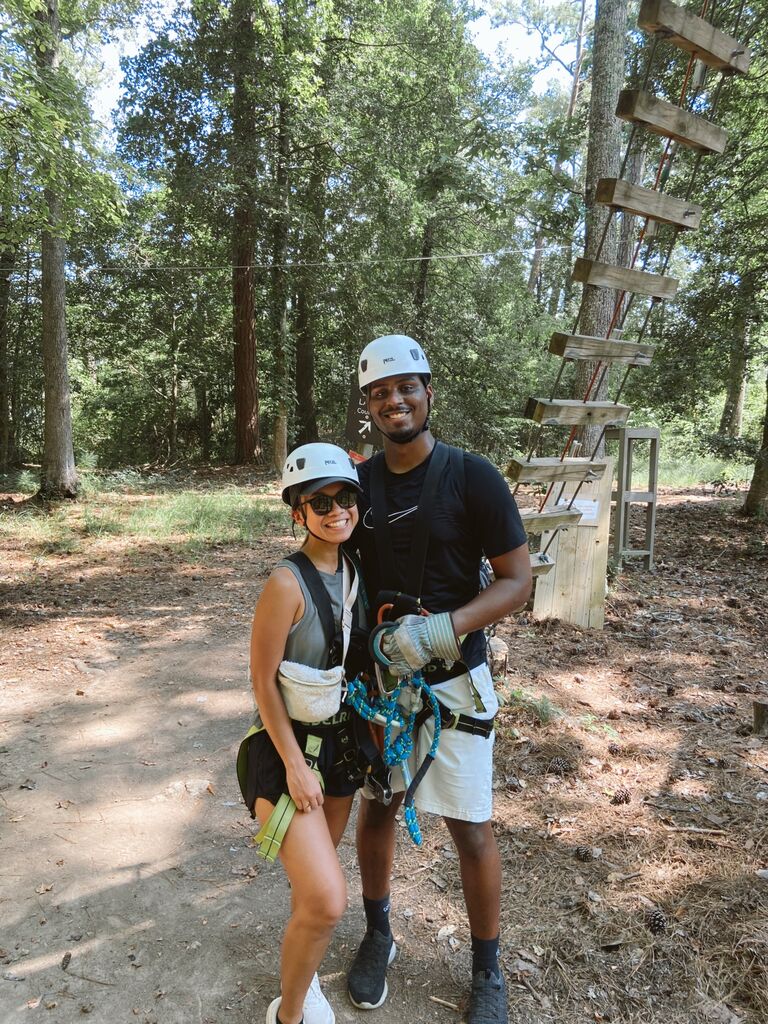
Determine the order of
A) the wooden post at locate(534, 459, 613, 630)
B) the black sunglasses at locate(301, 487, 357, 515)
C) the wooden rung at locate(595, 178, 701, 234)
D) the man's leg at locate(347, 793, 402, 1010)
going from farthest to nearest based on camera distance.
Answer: the wooden post at locate(534, 459, 613, 630) < the wooden rung at locate(595, 178, 701, 234) < the man's leg at locate(347, 793, 402, 1010) < the black sunglasses at locate(301, 487, 357, 515)

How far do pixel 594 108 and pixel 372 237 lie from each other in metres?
9.70

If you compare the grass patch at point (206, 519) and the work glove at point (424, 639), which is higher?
the work glove at point (424, 639)

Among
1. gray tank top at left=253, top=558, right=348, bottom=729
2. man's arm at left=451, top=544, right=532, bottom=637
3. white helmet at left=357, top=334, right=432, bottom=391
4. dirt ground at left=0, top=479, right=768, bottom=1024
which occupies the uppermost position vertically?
white helmet at left=357, top=334, right=432, bottom=391

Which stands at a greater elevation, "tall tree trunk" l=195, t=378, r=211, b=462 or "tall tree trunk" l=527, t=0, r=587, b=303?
"tall tree trunk" l=527, t=0, r=587, b=303

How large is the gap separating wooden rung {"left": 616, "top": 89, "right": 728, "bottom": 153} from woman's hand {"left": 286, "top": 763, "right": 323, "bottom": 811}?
361cm

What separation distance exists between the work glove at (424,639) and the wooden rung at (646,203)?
2.92 m

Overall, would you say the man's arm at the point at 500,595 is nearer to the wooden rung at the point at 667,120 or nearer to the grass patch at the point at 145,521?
the wooden rung at the point at 667,120

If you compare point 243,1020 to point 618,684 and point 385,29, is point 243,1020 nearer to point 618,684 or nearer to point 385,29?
point 618,684

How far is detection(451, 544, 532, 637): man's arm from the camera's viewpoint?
1.97m

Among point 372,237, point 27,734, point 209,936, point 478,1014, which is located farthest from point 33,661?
point 372,237

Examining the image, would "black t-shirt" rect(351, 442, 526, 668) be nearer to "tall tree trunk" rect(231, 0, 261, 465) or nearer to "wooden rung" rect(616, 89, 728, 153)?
"wooden rung" rect(616, 89, 728, 153)

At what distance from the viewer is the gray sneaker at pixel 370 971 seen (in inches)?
92.0

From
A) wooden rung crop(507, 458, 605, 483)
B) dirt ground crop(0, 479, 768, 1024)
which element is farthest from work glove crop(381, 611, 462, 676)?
wooden rung crop(507, 458, 605, 483)

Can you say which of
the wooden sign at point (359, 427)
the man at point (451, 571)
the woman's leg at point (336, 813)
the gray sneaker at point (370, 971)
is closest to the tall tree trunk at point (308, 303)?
the wooden sign at point (359, 427)
